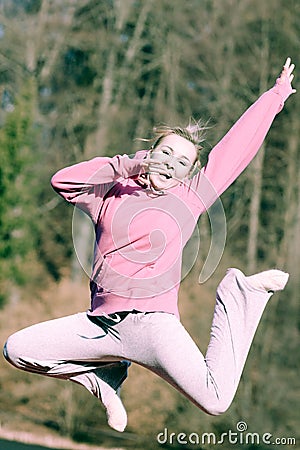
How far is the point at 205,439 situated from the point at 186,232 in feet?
26.4

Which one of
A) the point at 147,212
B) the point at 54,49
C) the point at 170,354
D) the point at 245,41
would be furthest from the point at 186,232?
the point at 54,49

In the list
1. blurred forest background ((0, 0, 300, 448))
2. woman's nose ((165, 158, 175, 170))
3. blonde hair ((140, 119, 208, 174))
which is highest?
blonde hair ((140, 119, 208, 174))

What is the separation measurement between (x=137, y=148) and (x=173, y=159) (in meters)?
9.58

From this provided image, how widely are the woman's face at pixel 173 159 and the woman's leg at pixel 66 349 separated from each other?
416mm

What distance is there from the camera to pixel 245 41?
38.4 ft

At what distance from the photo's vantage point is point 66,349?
2.55m

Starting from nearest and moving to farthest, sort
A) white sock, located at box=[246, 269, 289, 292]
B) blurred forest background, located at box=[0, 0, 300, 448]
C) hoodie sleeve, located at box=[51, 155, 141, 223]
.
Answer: hoodie sleeve, located at box=[51, 155, 141, 223]
white sock, located at box=[246, 269, 289, 292]
blurred forest background, located at box=[0, 0, 300, 448]

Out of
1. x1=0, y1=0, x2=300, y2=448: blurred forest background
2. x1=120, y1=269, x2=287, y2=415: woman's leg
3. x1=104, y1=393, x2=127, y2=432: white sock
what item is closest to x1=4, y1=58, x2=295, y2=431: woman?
x1=120, y1=269, x2=287, y2=415: woman's leg

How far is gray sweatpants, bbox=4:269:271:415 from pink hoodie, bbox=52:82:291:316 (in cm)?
7

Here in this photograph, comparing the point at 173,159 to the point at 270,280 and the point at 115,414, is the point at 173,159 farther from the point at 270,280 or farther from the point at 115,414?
the point at 115,414

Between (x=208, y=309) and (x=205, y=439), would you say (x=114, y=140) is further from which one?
(x=205, y=439)

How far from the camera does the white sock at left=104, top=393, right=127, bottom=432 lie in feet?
8.64

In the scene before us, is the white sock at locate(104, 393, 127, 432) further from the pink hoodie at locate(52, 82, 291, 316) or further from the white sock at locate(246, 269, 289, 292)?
the white sock at locate(246, 269, 289, 292)

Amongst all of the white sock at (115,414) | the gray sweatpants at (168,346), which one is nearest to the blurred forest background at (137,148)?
the white sock at (115,414)
